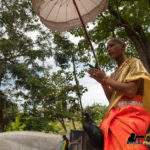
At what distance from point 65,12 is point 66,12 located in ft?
0.04

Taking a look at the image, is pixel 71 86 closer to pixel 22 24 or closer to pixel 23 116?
pixel 23 116

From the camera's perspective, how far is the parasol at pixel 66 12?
2045 millimetres

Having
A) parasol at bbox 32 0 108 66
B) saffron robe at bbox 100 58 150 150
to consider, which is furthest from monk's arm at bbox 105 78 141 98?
parasol at bbox 32 0 108 66

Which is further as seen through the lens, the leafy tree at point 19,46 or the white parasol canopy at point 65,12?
the leafy tree at point 19,46

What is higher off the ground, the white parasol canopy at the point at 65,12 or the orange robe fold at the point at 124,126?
the white parasol canopy at the point at 65,12

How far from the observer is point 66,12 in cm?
217

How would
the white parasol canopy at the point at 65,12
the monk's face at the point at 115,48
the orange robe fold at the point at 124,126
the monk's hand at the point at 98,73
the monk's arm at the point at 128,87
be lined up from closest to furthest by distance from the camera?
the orange robe fold at the point at 124,126 < the monk's arm at the point at 128,87 < the monk's hand at the point at 98,73 < the monk's face at the point at 115,48 < the white parasol canopy at the point at 65,12

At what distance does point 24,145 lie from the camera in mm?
1833

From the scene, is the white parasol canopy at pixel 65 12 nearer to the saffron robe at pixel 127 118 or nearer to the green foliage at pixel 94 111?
the saffron robe at pixel 127 118

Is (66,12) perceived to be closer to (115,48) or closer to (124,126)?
(115,48)

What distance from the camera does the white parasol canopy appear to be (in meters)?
2.04

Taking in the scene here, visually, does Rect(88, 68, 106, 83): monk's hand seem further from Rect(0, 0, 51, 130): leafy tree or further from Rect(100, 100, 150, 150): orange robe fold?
Rect(0, 0, 51, 130): leafy tree

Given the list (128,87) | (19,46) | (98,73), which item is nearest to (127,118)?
(128,87)

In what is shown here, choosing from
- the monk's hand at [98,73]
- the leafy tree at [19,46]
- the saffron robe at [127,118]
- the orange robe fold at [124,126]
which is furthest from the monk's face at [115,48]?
the leafy tree at [19,46]
